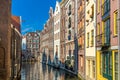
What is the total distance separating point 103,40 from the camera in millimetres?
22734

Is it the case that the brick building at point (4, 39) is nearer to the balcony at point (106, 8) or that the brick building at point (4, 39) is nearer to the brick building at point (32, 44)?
the balcony at point (106, 8)

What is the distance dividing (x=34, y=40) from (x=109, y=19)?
375 ft

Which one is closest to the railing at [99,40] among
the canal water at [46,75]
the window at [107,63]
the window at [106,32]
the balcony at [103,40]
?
the balcony at [103,40]

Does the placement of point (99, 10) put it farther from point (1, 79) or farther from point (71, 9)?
point (71, 9)

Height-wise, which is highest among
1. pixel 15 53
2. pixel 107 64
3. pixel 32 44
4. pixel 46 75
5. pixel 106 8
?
pixel 106 8

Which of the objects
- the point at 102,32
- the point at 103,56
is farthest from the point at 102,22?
the point at 103,56

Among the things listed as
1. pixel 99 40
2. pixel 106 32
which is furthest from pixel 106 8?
pixel 99 40

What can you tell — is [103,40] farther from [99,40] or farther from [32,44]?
[32,44]

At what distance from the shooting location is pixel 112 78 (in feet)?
64.6

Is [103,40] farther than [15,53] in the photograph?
No

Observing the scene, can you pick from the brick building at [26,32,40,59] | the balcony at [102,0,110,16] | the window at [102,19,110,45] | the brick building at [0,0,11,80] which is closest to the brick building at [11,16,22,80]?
the brick building at [0,0,11,80]

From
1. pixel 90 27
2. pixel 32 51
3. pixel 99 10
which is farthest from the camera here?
pixel 32 51

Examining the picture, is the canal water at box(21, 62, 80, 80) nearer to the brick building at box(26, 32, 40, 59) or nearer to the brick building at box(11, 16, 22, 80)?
the brick building at box(11, 16, 22, 80)

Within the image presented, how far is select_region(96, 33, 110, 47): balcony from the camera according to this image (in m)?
21.2
